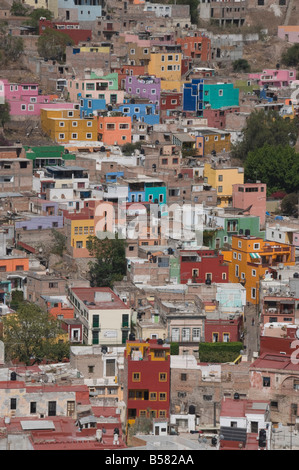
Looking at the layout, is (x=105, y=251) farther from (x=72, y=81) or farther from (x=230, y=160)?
(x=72, y=81)

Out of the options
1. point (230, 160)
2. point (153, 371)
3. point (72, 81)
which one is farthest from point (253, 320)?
point (72, 81)

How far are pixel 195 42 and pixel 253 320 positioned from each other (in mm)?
24777

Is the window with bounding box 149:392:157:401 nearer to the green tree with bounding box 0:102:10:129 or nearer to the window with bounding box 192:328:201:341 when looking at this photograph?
the window with bounding box 192:328:201:341

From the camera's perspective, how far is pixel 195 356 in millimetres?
29531

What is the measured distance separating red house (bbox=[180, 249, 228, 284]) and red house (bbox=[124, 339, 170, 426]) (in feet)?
22.2

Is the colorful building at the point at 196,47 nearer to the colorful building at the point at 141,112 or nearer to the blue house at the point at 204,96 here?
the blue house at the point at 204,96

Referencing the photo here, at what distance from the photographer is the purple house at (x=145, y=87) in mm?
50250

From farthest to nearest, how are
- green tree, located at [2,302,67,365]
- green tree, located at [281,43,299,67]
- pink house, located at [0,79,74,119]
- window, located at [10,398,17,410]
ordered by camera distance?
green tree, located at [281,43,299,67] < pink house, located at [0,79,74,119] < green tree, located at [2,302,67,365] < window, located at [10,398,17,410]

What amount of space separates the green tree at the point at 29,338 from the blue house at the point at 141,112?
62.0 ft

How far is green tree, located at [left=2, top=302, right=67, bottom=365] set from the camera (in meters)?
28.9

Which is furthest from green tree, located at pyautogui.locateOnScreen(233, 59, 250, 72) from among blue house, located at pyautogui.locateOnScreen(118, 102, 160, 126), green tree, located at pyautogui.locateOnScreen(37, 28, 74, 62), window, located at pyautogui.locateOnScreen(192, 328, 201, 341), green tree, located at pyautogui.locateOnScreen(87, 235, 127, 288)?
window, located at pyautogui.locateOnScreen(192, 328, 201, 341)

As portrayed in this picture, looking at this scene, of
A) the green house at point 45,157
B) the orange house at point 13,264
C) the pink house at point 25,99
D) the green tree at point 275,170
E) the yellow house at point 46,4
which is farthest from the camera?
the yellow house at point 46,4

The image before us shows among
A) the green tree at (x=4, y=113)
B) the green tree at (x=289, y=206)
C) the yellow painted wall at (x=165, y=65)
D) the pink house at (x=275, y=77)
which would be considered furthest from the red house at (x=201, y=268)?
the pink house at (x=275, y=77)
